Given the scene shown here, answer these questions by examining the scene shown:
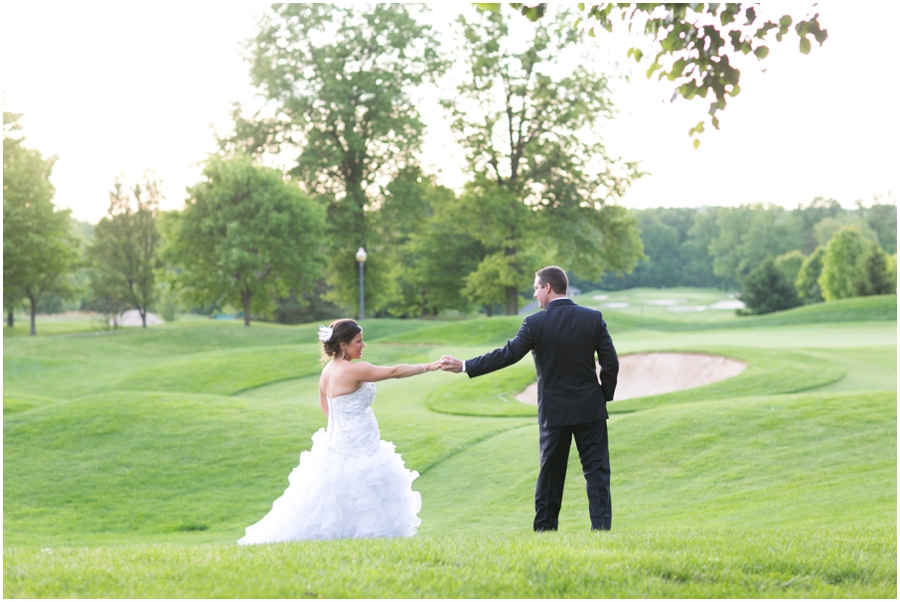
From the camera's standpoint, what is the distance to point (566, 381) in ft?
21.0

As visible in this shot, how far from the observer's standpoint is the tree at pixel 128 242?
146 ft

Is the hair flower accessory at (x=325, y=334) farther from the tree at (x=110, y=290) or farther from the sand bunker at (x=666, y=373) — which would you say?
the tree at (x=110, y=290)

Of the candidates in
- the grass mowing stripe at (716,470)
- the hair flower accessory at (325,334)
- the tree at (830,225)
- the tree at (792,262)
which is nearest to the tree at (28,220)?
the grass mowing stripe at (716,470)

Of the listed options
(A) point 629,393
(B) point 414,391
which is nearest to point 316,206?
(B) point 414,391

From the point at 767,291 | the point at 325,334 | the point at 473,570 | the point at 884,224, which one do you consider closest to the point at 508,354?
Result: the point at 325,334

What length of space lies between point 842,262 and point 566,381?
61.2 m

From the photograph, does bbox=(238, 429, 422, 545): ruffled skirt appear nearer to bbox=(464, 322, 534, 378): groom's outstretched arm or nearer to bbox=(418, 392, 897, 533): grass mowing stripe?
bbox=(464, 322, 534, 378): groom's outstretched arm

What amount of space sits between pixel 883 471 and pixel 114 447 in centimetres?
1169

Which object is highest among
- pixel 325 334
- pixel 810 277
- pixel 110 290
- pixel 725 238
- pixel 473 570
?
pixel 725 238

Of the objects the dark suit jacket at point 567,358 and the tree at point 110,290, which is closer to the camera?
the dark suit jacket at point 567,358

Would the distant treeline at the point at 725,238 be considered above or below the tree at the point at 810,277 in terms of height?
above

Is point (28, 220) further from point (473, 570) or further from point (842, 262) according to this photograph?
point (842, 262)

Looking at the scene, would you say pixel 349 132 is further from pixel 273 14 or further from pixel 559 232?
pixel 559 232

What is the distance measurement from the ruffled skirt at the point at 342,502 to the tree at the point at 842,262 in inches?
2325
